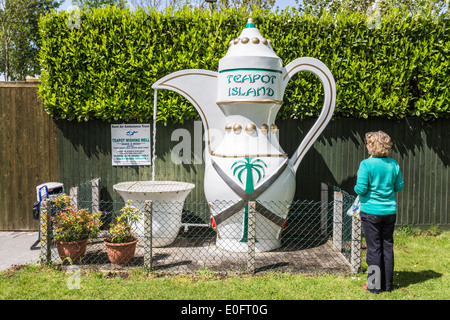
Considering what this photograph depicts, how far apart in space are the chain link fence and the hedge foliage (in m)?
1.62

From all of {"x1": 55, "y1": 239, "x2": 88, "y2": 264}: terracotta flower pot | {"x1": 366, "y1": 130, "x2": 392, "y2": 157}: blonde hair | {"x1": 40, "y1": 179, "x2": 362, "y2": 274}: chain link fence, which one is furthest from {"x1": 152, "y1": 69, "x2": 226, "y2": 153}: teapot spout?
{"x1": 366, "y1": 130, "x2": 392, "y2": 157}: blonde hair

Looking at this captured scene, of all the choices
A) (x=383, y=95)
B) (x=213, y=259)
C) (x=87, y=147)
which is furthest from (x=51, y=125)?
(x=383, y=95)

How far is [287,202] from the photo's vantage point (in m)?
5.30

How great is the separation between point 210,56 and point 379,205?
12.1 ft

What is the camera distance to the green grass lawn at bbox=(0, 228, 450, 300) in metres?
3.82

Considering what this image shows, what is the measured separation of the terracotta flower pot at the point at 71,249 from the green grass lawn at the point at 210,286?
0.76ft

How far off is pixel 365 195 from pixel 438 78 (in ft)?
11.5

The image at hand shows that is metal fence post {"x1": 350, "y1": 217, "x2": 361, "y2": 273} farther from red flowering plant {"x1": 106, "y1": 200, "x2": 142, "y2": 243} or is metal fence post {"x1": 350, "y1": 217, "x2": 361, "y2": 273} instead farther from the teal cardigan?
Answer: red flowering plant {"x1": 106, "y1": 200, "x2": 142, "y2": 243}

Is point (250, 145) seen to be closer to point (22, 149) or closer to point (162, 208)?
point (162, 208)

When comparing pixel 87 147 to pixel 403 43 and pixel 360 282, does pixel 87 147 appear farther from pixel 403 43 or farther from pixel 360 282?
pixel 403 43

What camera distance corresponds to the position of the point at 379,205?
3826 millimetres

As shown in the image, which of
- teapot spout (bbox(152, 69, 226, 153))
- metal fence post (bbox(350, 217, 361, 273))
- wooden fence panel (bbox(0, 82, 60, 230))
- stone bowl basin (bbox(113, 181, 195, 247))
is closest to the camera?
metal fence post (bbox(350, 217, 361, 273))

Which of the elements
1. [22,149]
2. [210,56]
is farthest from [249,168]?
[22,149]
